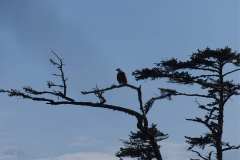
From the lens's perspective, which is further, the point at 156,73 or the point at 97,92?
the point at 156,73

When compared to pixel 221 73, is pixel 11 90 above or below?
below

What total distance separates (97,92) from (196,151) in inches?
520

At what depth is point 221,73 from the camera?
94.3 ft

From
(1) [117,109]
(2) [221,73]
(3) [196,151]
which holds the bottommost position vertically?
(1) [117,109]

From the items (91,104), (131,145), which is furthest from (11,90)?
(131,145)

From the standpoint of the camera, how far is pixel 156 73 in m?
27.7

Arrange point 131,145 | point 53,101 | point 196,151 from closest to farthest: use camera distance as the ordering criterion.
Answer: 1. point 53,101
2. point 196,151
3. point 131,145

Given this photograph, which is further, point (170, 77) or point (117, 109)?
point (170, 77)

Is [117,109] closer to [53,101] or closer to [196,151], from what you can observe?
[53,101]

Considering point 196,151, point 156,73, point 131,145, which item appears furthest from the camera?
point 131,145

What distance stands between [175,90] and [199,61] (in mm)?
2150

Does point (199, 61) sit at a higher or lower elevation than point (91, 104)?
higher

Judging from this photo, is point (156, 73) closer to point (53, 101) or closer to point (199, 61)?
point (199, 61)

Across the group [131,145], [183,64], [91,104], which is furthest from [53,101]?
[131,145]
